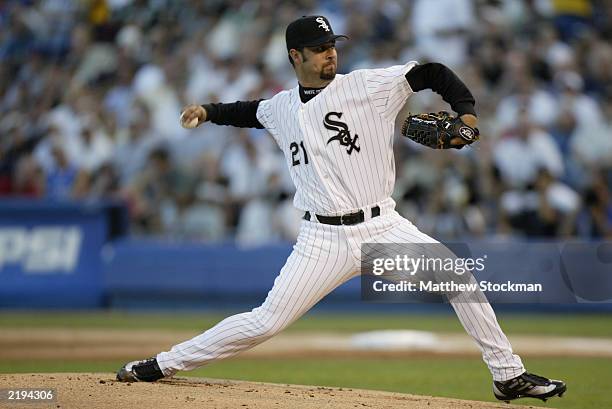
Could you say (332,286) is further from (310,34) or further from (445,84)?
(310,34)

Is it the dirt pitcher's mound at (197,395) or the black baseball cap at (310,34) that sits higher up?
the black baseball cap at (310,34)

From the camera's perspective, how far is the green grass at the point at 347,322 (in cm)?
A: 1094

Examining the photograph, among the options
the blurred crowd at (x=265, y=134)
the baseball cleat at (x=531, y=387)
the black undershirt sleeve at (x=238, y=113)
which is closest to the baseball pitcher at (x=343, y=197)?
the baseball cleat at (x=531, y=387)

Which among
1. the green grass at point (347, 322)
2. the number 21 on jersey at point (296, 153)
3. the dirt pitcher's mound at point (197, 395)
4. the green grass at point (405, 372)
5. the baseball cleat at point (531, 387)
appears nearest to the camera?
the dirt pitcher's mound at point (197, 395)

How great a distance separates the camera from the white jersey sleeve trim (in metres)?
5.42

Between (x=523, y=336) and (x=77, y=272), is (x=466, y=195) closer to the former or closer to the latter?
(x=523, y=336)

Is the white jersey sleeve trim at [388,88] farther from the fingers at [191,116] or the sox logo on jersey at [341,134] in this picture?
the fingers at [191,116]

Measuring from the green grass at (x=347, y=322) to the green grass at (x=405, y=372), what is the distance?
2.05 meters

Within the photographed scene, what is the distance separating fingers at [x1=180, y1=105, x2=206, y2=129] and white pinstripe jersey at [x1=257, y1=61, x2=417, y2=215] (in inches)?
21.8

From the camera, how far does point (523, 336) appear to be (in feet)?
33.4

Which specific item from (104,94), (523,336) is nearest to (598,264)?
(523,336)

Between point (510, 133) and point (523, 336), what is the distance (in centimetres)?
256

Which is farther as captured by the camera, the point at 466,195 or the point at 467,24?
the point at 467,24

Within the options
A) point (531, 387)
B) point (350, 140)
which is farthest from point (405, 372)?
point (350, 140)
